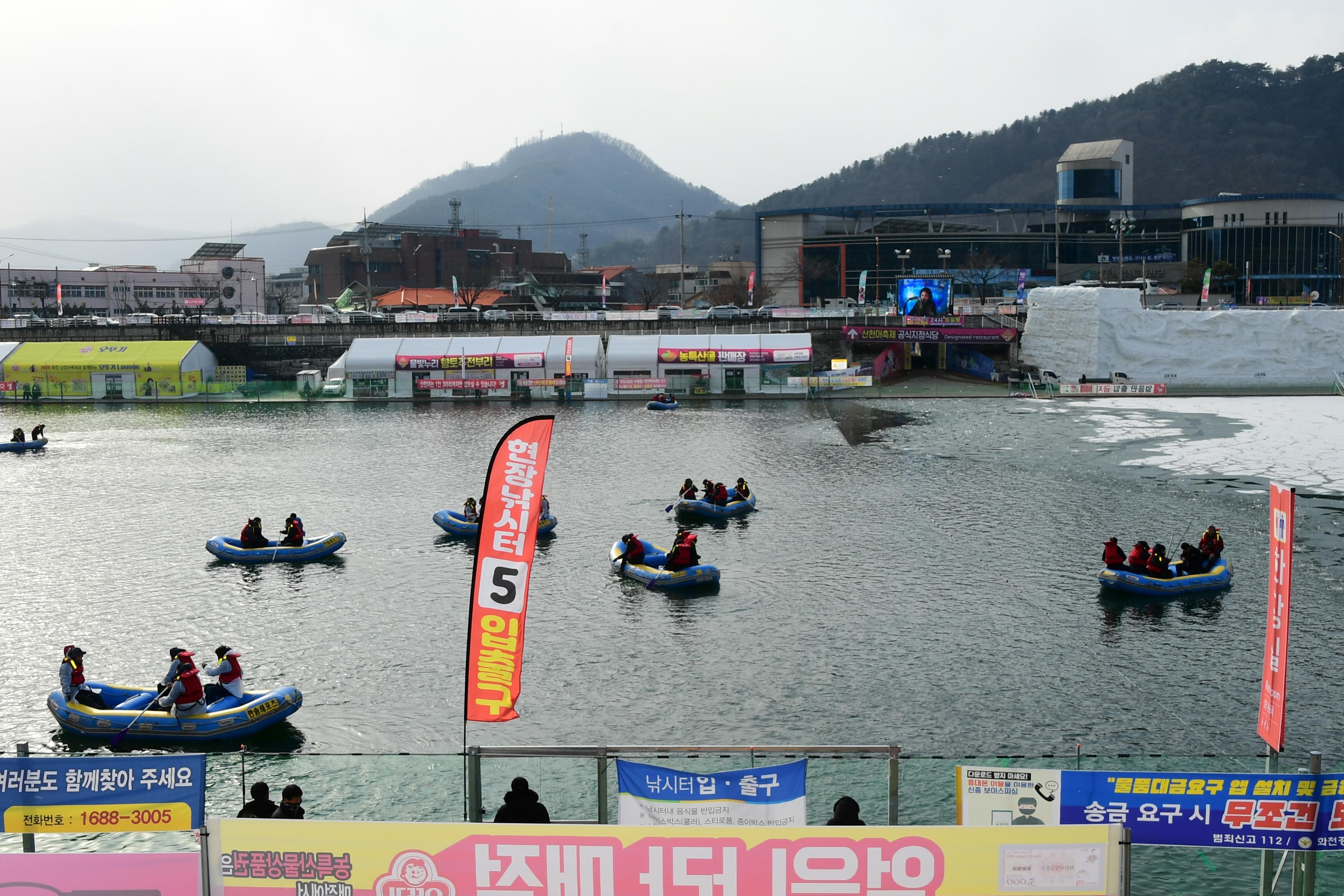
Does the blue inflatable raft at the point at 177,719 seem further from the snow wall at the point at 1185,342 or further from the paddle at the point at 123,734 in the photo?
the snow wall at the point at 1185,342

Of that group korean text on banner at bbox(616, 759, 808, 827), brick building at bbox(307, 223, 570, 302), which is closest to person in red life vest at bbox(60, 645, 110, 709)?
korean text on banner at bbox(616, 759, 808, 827)

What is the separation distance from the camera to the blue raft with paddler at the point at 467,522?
39.5 meters

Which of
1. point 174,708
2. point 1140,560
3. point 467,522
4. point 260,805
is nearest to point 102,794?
point 260,805

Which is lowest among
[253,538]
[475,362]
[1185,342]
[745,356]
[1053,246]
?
[253,538]

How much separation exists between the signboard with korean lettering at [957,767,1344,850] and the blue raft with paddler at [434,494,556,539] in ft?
94.6

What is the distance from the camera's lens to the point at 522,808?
12469 mm

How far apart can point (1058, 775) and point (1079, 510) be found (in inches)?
1335

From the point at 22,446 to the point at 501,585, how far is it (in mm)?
57822

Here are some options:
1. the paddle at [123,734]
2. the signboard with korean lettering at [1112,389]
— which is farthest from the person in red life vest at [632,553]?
the signboard with korean lettering at [1112,389]

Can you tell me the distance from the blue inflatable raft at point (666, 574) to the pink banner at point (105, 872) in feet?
75.1

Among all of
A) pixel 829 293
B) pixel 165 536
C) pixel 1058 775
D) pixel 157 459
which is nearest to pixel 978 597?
pixel 1058 775

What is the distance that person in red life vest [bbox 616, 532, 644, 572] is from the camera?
34.2 m

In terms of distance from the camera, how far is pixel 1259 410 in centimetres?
7150

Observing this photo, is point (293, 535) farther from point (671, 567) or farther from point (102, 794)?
point (102, 794)
